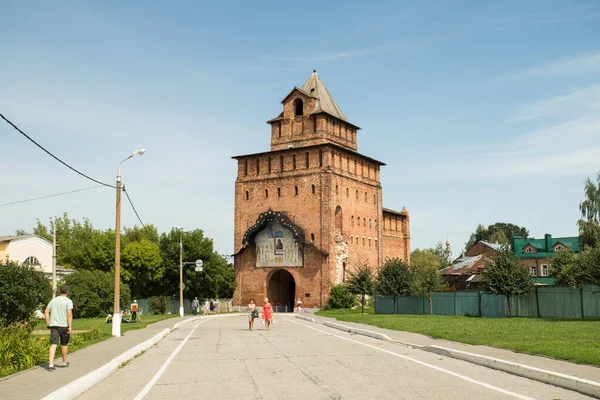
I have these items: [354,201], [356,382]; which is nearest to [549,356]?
[356,382]

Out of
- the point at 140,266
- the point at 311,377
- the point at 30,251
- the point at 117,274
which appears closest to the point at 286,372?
the point at 311,377

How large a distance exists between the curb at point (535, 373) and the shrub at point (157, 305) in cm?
4750

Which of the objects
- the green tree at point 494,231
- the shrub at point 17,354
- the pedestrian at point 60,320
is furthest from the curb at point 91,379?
the green tree at point 494,231

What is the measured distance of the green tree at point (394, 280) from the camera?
48.0 meters

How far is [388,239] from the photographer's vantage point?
69.7m

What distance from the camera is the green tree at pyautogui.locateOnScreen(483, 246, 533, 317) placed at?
3797 cm

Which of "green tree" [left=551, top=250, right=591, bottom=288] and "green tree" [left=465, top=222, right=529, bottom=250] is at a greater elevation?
"green tree" [left=465, top=222, right=529, bottom=250]

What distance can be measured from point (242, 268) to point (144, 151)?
3724 cm

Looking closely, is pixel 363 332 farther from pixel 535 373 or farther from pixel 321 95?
pixel 321 95

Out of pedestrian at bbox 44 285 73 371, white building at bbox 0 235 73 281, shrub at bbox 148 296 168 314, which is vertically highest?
white building at bbox 0 235 73 281

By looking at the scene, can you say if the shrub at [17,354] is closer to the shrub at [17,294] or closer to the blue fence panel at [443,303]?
the shrub at [17,294]

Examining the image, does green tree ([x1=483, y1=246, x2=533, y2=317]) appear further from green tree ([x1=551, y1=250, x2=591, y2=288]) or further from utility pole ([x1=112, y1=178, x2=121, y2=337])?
utility pole ([x1=112, y1=178, x2=121, y2=337])

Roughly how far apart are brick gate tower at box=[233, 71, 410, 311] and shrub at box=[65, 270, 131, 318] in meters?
16.0

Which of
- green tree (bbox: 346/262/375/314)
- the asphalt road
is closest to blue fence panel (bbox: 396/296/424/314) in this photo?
green tree (bbox: 346/262/375/314)
